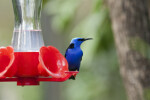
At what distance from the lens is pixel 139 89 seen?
24.5 feet

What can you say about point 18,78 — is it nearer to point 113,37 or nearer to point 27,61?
point 27,61

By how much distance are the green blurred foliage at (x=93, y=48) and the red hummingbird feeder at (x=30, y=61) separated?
3201mm

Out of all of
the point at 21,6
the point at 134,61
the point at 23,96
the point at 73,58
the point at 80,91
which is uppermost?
the point at 21,6

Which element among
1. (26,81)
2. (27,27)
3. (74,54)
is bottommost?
(26,81)

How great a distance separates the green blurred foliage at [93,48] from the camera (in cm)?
779

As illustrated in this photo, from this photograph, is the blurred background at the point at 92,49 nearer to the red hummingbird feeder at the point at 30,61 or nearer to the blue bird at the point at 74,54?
the blue bird at the point at 74,54

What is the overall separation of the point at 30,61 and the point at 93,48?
12.1ft

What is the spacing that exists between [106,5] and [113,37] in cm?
75

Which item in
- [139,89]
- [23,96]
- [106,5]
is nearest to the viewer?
[139,89]

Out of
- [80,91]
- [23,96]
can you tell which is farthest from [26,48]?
[23,96]

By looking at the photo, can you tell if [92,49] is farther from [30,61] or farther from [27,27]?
[30,61]

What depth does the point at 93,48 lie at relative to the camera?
25.6 ft

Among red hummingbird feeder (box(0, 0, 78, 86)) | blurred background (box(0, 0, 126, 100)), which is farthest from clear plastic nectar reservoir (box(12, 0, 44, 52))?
blurred background (box(0, 0, 126, 100))

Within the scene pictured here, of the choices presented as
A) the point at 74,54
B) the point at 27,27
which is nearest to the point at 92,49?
the point at 74,54
